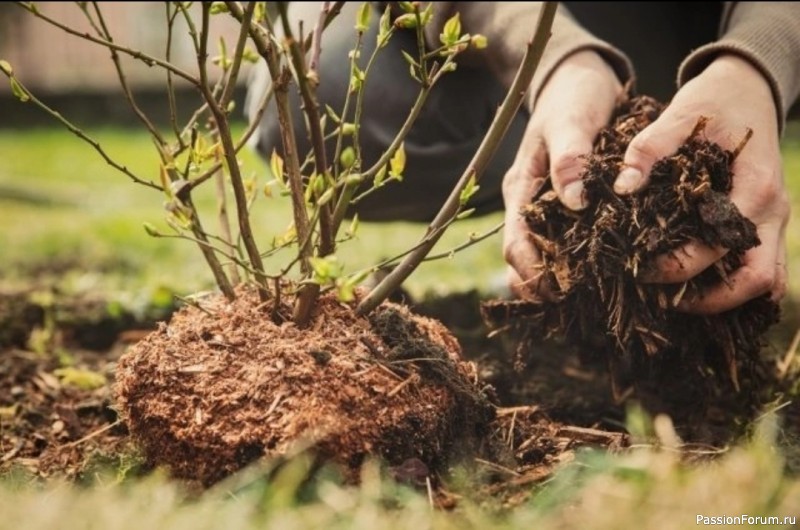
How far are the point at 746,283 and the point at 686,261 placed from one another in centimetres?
14

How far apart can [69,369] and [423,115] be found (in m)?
1.42

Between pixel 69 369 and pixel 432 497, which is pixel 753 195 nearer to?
pixel 432 497

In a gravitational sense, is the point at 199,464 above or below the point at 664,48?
below

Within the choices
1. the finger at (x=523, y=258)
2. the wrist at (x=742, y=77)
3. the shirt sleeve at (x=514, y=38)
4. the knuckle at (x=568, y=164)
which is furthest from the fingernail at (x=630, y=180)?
the shirt sleeve at (x=514, y=38)

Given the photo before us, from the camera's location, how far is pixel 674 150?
1695mm

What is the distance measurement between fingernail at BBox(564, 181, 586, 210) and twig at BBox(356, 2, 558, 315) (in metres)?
0.23

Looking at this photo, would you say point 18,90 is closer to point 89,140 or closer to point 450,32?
point 89,140

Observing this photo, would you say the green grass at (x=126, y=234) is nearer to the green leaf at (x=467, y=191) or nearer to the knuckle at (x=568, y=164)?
the knuckle at (x=568, y=164)

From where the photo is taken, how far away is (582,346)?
6.45 feet

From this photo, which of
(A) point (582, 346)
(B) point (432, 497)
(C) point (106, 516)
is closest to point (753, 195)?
(A) point (582, 346)

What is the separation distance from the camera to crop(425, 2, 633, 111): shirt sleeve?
7.19ft

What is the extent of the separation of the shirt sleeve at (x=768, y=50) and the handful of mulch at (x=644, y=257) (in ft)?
0.70

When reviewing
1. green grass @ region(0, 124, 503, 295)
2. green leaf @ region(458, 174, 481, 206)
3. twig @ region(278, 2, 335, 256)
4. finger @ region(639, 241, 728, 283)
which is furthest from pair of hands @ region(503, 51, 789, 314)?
green grass @ region(0, 124, 503, 295)

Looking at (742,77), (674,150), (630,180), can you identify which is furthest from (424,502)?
(742,77)
